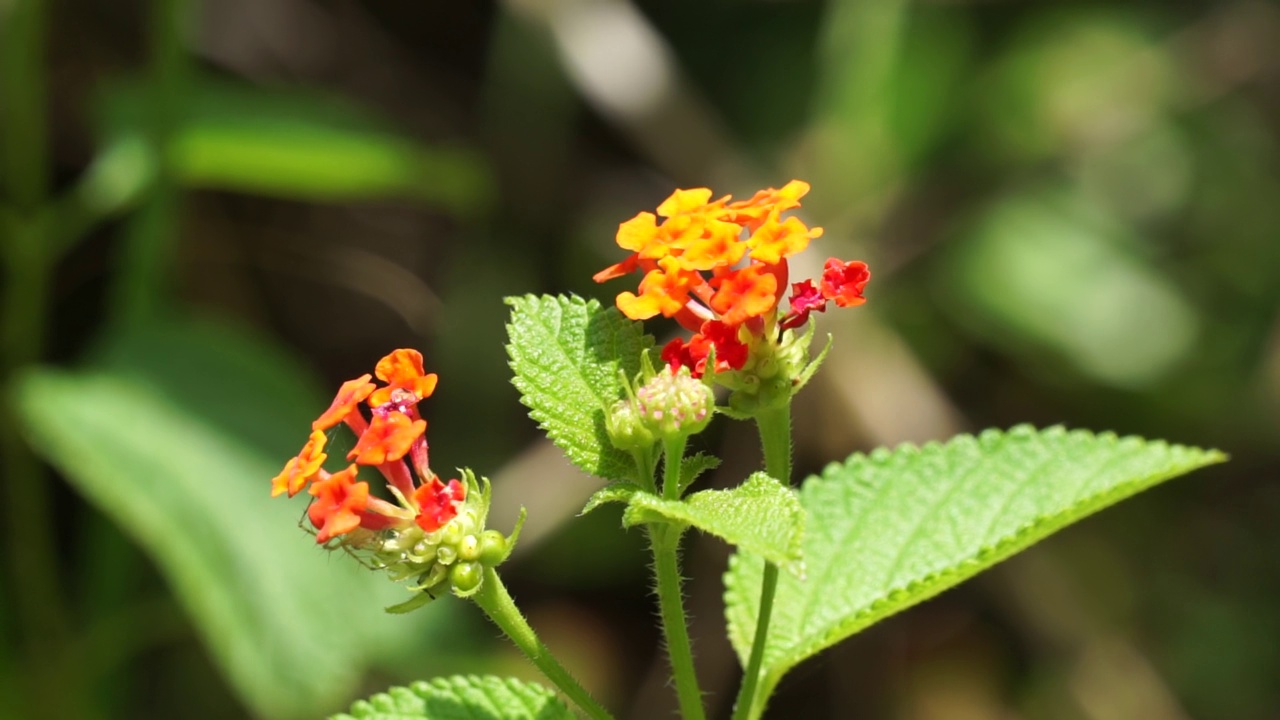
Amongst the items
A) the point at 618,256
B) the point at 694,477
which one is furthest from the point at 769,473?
the point at 618,256

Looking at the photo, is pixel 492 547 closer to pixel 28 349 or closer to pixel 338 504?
pixel 338 504

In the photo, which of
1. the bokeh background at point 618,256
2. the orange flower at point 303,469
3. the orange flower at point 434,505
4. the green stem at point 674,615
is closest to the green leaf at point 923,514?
the green stem at point 674,615

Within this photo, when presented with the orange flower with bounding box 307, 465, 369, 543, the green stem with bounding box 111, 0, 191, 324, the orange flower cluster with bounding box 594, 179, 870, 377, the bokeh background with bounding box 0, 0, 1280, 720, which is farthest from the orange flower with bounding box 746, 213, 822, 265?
the green stem with bounding box 111, 0, 191, 324

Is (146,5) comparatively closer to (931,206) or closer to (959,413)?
(931,206)

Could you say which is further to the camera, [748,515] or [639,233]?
[639,233]

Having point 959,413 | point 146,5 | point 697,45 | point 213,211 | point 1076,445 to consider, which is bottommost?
point 1076,445

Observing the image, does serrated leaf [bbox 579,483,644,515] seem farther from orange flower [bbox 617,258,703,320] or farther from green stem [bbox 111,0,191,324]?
green stem [bbox 111,0,191,324]

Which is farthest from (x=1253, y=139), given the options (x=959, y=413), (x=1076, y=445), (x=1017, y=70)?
(x=1076, y=445)
